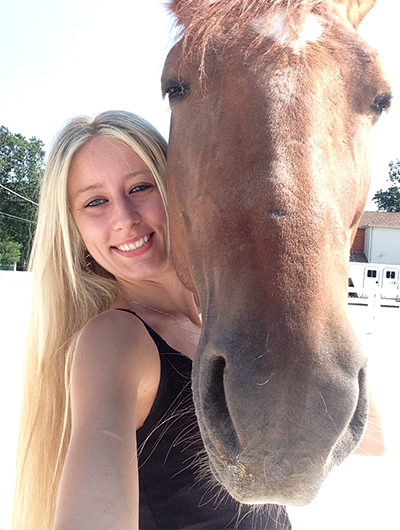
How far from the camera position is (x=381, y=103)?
1851 mm

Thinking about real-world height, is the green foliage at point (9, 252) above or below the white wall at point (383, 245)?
below

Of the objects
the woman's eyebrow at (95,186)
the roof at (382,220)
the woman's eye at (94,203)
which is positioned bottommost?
the woman's eye at (94,203)

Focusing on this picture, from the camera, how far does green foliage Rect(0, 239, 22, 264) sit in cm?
2364

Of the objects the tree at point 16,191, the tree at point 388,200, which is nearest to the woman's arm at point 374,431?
the tree at point 16,191

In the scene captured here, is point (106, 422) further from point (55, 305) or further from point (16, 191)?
point (16, 191)

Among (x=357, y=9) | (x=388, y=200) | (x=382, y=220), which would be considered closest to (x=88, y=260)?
(x=357, y=9)

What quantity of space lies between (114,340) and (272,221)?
0.69 metres

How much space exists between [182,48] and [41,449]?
1852 millimetres

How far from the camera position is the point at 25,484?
220 centimetres

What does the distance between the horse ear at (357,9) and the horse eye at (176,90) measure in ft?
3.52

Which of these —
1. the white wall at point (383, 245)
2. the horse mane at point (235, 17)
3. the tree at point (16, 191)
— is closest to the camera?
the horse mane at point (235, 17)

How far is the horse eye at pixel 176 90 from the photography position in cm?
183

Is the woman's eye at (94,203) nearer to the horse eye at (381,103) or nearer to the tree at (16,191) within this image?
the horse eye at (381,103)

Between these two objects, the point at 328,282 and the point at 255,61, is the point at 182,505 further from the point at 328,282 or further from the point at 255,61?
the point at 255,61
